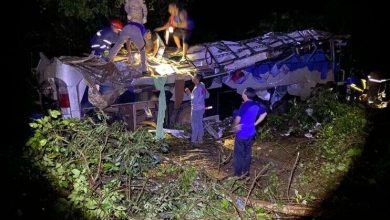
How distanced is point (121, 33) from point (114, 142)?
9.43ft

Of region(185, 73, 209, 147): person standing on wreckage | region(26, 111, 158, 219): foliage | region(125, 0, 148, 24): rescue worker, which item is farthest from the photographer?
region(125, 0, 148, 24): rescue worker

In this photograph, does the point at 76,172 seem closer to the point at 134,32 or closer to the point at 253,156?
the point at 134,32

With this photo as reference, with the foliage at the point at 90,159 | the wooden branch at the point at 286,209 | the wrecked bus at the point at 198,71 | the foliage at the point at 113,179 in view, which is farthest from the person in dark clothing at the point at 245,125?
the wrecked bus at the point at 198,71

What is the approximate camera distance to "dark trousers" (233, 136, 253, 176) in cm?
687

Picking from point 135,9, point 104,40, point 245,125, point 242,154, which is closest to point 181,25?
point 135,9

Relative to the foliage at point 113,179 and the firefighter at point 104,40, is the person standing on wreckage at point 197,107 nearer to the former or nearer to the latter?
the foliage at point 113,179

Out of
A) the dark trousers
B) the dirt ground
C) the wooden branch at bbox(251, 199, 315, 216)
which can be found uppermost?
the dark trousers

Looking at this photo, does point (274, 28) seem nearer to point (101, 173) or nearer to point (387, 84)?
point (387, 84)

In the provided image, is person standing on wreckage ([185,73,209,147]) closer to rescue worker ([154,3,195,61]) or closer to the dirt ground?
the dirt ground

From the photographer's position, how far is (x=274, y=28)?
16.1 m

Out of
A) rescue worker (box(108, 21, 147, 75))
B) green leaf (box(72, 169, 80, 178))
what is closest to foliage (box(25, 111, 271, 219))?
green leaf (box(72, 169, 80, 178))

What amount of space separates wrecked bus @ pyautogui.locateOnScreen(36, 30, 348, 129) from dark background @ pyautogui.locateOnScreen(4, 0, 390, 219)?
2.99 ft

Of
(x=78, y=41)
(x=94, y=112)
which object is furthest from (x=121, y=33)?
(x=78, y=41)

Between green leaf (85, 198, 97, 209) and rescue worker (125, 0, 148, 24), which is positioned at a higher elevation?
rescue worker (125, 0, 148, 24)
